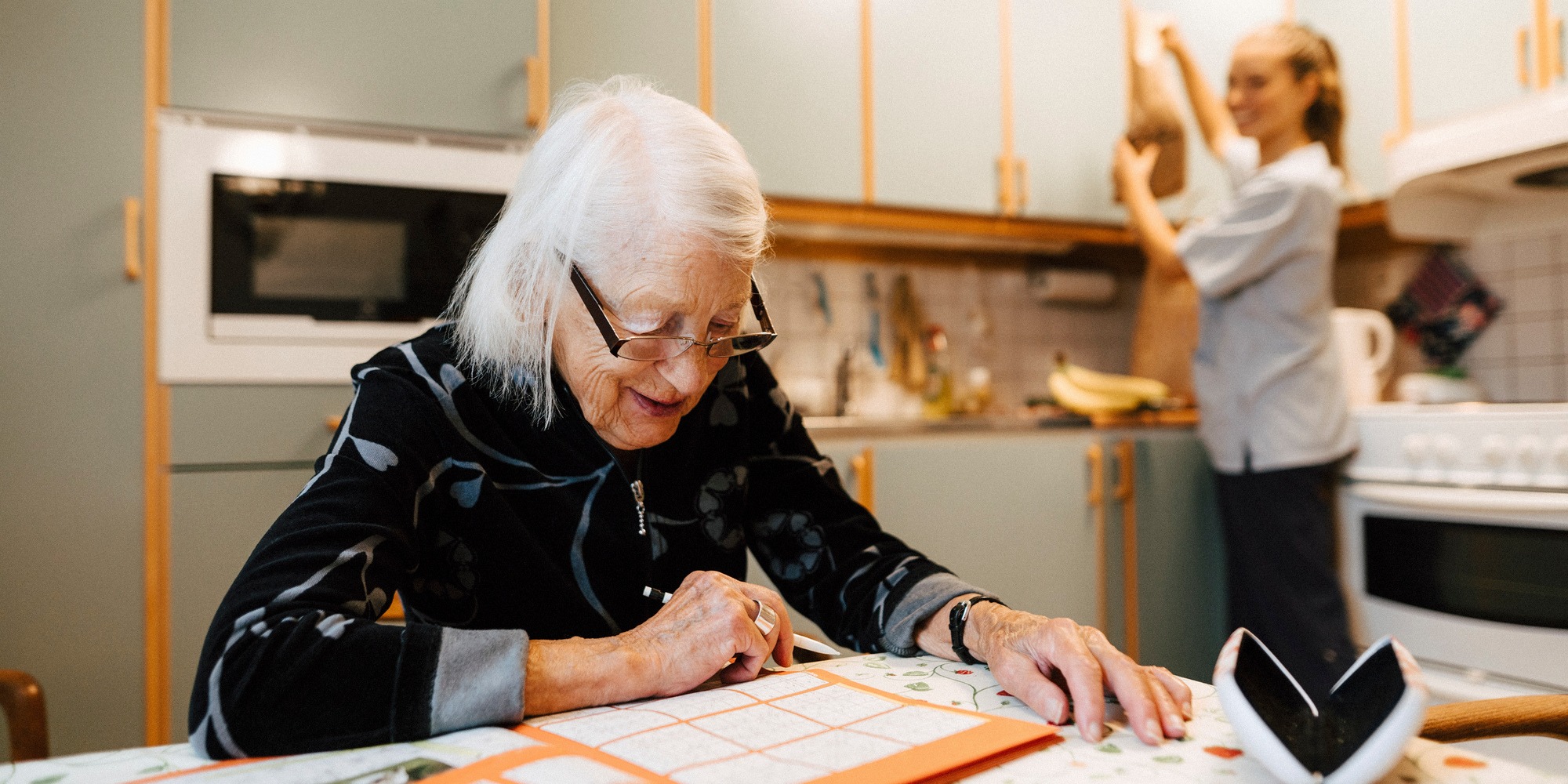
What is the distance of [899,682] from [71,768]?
→ 565mm

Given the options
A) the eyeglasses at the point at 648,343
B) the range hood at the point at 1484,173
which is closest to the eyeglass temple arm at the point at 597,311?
the eyeglasses at the point at 648,343

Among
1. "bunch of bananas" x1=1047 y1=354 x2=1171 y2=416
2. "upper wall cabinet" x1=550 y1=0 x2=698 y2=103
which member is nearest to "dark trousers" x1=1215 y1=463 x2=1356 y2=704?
"bunch of bananas" x1=1047 y1=354 x2=1171 y2=416

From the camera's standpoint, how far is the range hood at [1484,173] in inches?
78.5

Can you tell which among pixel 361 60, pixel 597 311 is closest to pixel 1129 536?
pixel 597 311

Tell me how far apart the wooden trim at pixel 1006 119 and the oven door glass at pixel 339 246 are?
4.42ft

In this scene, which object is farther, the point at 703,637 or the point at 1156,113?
the point at 1156,113

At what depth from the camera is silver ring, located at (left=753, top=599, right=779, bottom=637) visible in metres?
0.81

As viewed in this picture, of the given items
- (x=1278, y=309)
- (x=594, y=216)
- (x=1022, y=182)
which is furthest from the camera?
(x=1022, y=182)

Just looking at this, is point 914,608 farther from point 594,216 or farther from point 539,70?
point 539,70

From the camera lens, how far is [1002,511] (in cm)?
235

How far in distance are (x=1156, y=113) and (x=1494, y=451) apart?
118cm

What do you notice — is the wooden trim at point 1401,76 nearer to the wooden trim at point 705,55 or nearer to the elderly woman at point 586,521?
the wooden trim at point 705,55

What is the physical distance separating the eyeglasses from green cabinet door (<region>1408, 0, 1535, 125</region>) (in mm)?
2360

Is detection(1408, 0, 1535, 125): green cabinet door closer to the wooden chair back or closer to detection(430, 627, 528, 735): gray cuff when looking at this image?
detection(430, 627, 528, 735): gray cuff
